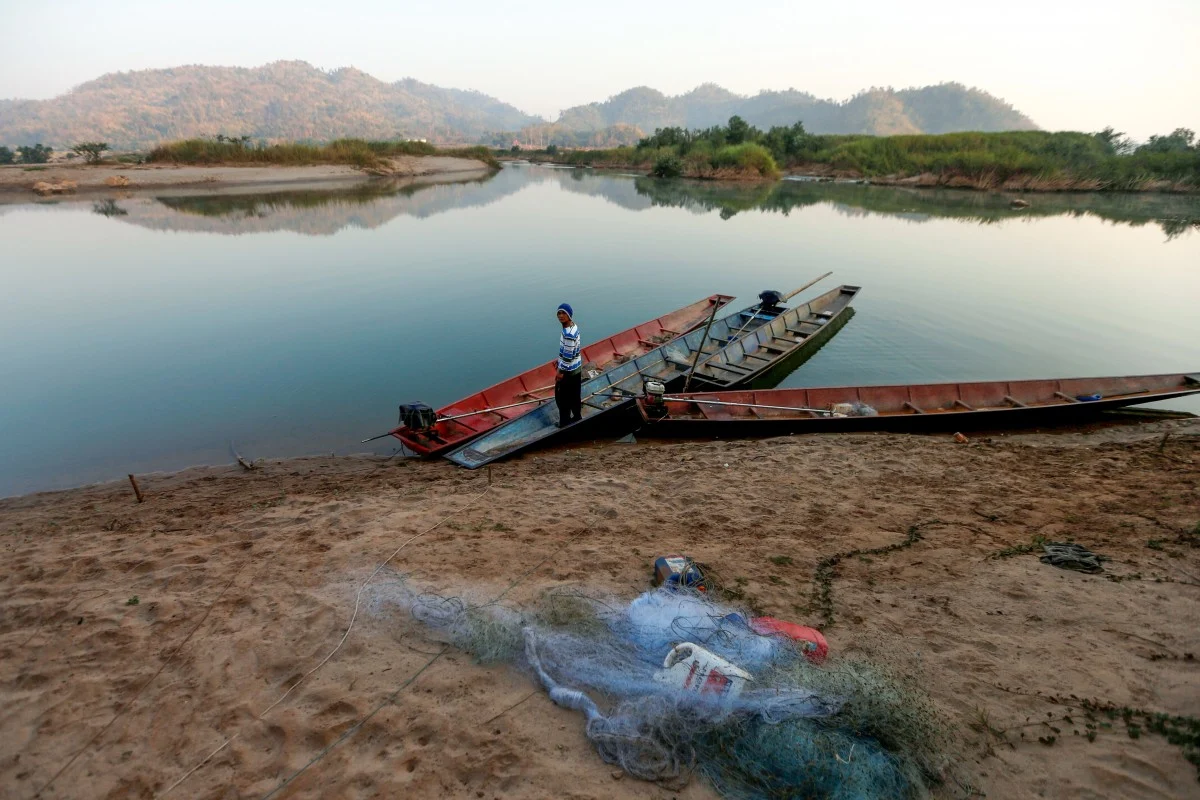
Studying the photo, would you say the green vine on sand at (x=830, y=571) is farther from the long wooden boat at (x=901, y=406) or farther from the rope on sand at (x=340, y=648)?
the long wooden boat at (x=901, y=406)

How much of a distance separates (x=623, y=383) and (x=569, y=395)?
244cm

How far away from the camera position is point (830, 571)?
4676mm

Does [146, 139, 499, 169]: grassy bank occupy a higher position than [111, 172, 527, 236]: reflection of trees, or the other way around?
[146, 139, 499, 169]: grassy bank

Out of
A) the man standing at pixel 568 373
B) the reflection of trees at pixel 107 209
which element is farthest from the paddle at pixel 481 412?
the reflection of trees at pixel 107 209

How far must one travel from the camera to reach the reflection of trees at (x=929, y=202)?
31.0 metres

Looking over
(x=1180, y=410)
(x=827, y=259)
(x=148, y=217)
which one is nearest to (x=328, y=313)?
(x=827, y=259)

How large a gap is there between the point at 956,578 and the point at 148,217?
38120 millimetres

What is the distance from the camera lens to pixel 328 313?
48.6 feet

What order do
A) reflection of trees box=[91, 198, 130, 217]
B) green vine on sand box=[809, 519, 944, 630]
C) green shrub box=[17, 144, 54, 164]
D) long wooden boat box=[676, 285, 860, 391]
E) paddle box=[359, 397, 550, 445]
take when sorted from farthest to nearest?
green shrub box=[17, 144, 54, 164] < reflection of trees box=[91, 198, 130, 217] < long wooden boat box=[676, 285, 860, 391] < paddle box=[359, 397, 550, 445] < green vine on sand box=[809, 519, 944, 630]

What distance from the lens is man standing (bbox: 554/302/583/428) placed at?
7.40 meters

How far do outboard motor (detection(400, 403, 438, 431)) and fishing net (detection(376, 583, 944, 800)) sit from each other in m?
4.28

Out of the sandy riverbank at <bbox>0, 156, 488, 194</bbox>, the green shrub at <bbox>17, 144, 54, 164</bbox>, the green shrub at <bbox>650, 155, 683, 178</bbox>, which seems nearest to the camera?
the sandy riverbank at <bbox>0, 156, 488, 194</bbox>

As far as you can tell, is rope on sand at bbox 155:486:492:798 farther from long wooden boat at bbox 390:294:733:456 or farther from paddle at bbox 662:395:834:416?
paddle at bbox 662:395:834:416

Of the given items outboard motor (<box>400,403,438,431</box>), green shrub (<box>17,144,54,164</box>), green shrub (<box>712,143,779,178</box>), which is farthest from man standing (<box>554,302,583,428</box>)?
green shrub (<box>17,144,54,164</box>)
